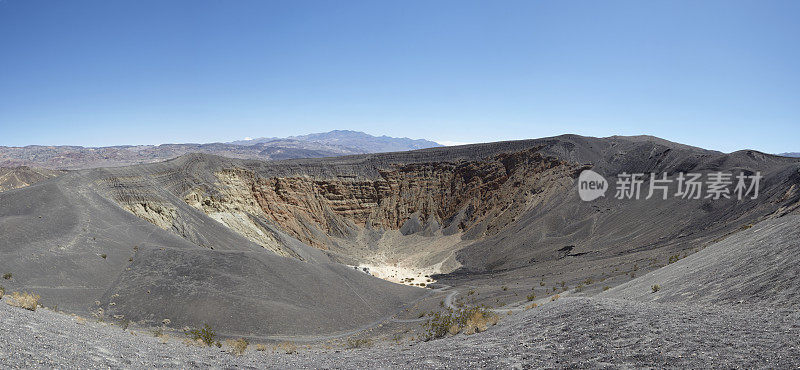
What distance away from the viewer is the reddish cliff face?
43656mm

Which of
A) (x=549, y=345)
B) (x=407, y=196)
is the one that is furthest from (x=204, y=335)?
(x=407, y=196)

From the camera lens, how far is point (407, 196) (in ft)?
176

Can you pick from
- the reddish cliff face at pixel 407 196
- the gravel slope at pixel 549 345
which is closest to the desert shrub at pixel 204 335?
the gravel slope at pixel 549 345

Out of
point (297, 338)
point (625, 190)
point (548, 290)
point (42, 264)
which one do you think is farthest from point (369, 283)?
point (625, 190)

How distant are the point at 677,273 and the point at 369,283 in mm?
16830

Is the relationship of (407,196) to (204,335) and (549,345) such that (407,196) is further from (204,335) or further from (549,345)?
(549,345)

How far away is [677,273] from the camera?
13.4 m

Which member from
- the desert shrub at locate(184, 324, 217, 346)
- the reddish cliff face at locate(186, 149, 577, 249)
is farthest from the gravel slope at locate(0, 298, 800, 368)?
the reddish cliff face at locate(186, 149, 577, 249)

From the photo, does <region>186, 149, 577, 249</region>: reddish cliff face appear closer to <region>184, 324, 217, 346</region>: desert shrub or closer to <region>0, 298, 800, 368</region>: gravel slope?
A: <region>184, 324, 217, 346</region>: desert shrub

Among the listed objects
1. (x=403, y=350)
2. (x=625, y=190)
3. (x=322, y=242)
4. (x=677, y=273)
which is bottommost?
(x=322, y=242)

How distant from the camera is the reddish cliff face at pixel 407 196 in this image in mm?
43656

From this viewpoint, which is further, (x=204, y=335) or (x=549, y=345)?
(x=204, y=335)

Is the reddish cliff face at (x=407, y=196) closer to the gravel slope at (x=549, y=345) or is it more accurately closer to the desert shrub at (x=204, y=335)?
the desert shrub at (x=204, y=335)

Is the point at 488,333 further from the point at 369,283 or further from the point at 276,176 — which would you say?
the point at 276,176
